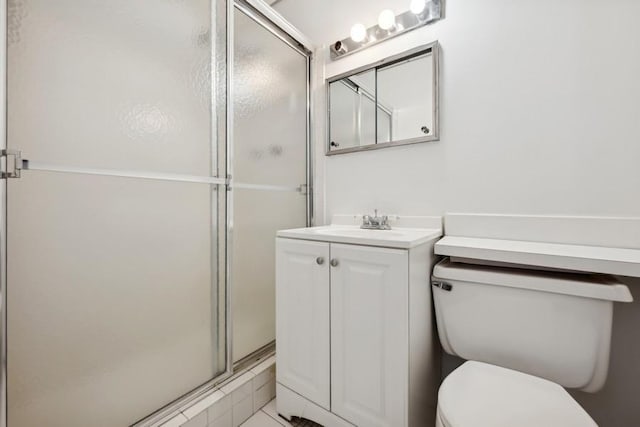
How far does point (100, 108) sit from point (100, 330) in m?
0.76

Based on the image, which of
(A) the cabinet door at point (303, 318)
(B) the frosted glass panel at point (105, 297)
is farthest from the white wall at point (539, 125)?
(B) the frosted glass panel at point (105, 297)

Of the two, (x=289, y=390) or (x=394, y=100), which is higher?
(x=394, y=100)

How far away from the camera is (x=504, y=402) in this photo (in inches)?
28.3

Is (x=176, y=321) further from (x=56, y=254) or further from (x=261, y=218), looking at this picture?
(x=261, y=218)

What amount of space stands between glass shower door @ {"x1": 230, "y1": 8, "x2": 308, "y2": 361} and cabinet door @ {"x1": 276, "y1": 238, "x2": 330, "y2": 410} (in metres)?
0.28

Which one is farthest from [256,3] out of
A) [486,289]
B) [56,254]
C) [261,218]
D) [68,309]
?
[486,289]

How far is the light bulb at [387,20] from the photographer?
4.56ft

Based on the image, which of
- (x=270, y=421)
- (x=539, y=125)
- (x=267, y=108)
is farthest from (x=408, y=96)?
(x=270, y=421)

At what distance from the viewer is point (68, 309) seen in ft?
2.87

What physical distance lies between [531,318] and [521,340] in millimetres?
84

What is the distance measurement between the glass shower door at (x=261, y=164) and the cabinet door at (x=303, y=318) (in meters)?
0.28

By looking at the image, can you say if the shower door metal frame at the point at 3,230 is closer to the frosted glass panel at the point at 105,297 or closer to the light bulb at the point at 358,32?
the frosted glass panel at the point at 105,297

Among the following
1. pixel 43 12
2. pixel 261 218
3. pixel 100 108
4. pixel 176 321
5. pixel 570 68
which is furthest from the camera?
pixel 261 218

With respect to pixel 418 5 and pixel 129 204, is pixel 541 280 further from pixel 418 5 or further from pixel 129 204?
pixel 129 204
